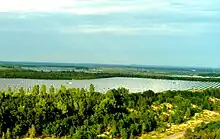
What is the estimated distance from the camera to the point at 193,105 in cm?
4872

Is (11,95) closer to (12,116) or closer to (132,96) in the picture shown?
(12,116)

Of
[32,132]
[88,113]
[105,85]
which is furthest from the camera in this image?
[105,85]

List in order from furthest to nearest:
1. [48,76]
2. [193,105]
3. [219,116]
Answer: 1. [48,76]
2. [193,105]
3. [219,116]

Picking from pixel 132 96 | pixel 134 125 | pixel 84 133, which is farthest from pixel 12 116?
pixel 132 96

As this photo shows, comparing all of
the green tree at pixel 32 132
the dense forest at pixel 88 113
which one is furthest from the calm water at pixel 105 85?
the green tree at pixel 32 132

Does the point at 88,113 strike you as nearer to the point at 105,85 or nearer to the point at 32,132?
the point at 32,132

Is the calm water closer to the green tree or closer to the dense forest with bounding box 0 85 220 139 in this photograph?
the dense forest with bounding box 0 85 220 139

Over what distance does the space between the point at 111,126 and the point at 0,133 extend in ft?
31.3

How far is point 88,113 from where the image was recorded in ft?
136

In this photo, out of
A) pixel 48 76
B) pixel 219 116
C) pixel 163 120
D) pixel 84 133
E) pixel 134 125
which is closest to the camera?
pixel 84 133

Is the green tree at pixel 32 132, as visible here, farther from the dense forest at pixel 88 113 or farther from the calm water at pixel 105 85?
the calm water at pixel 105 85

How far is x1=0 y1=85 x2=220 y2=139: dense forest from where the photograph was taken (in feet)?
116

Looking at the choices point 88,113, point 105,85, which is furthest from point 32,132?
point 105,85

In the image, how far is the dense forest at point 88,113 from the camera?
3547cm
